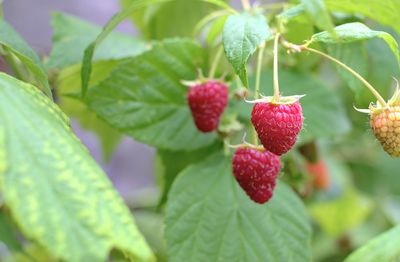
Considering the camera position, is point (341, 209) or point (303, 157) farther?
point (341, 209)

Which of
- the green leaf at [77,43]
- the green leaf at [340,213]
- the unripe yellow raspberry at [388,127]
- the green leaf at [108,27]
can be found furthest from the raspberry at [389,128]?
the green leaf at [340,213]

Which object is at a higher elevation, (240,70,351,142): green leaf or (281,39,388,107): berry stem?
(281,39,388,107): berry stem

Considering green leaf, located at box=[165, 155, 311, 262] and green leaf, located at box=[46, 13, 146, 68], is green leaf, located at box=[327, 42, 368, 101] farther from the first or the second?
green leaf, located at box=[46, 13, 146, 68]

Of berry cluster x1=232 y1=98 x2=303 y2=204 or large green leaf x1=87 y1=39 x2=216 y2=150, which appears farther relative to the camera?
large green leaf x1=87 y1=39 x2=216 y2=150

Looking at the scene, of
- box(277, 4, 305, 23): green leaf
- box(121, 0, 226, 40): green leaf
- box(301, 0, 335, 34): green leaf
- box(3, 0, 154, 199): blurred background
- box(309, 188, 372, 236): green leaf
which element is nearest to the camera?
box(301, 0, 335, 34): green leaf

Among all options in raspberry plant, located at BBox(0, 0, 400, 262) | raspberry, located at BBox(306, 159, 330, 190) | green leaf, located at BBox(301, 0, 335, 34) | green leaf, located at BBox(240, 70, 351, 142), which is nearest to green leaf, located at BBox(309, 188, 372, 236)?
Answer: raspberry, located at BBox(306, 159, 330, 190)

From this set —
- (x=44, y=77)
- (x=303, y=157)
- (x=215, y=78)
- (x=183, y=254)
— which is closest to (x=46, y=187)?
(x=44, y=77)

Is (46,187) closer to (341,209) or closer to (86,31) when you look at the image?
(86,31)
